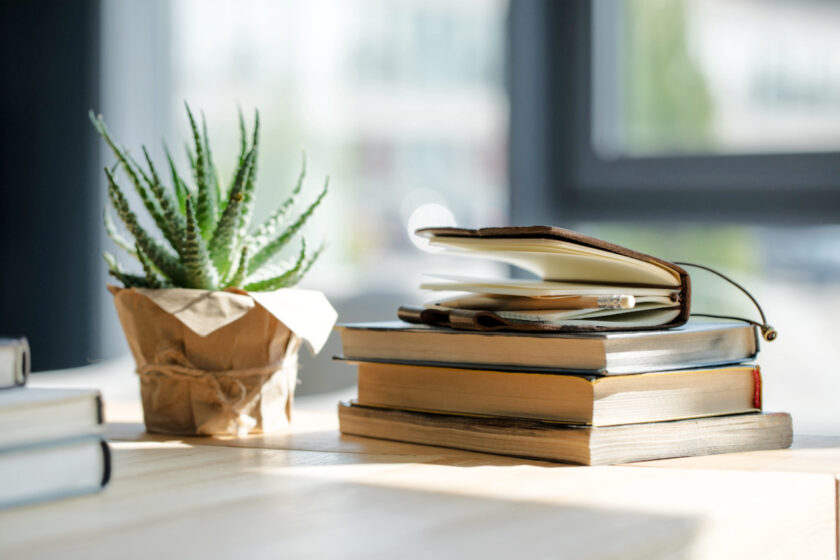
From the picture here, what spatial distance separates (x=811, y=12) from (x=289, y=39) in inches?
52.1

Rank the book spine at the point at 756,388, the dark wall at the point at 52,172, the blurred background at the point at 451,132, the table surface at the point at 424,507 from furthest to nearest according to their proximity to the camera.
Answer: the dark wall at the point at 52,172 → the blurred background at the point at 451,132 → the book spine at the point at 756,388 → the table surface at the point at 424,507

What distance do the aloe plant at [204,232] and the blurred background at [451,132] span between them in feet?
1.65

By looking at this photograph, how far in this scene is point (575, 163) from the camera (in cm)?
192

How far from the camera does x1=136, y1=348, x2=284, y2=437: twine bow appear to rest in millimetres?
891

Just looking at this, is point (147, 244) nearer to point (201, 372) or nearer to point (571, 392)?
point (201, 372)

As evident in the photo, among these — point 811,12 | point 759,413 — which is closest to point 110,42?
point 811,12

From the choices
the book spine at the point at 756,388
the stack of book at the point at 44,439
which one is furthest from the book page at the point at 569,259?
the stack of book at the point at 44,439

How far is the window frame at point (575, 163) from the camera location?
1.79 metres

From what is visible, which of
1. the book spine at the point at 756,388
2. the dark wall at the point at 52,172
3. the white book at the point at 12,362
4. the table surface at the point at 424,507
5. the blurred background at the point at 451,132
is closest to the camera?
the table surface at the point at 424,507

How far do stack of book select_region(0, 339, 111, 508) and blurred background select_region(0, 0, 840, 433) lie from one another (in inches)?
32.5

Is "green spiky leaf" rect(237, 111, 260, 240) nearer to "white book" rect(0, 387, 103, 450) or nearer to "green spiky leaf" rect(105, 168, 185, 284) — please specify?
"green spiky leaf" rect(105, 168, 185, 284)

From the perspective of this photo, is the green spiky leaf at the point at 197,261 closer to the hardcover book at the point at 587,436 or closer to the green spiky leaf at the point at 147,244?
the green spiky leaf at the point at 147,244

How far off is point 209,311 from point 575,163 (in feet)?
3.94

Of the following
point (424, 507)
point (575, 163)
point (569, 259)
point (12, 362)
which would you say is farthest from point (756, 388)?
point (575, 163)
